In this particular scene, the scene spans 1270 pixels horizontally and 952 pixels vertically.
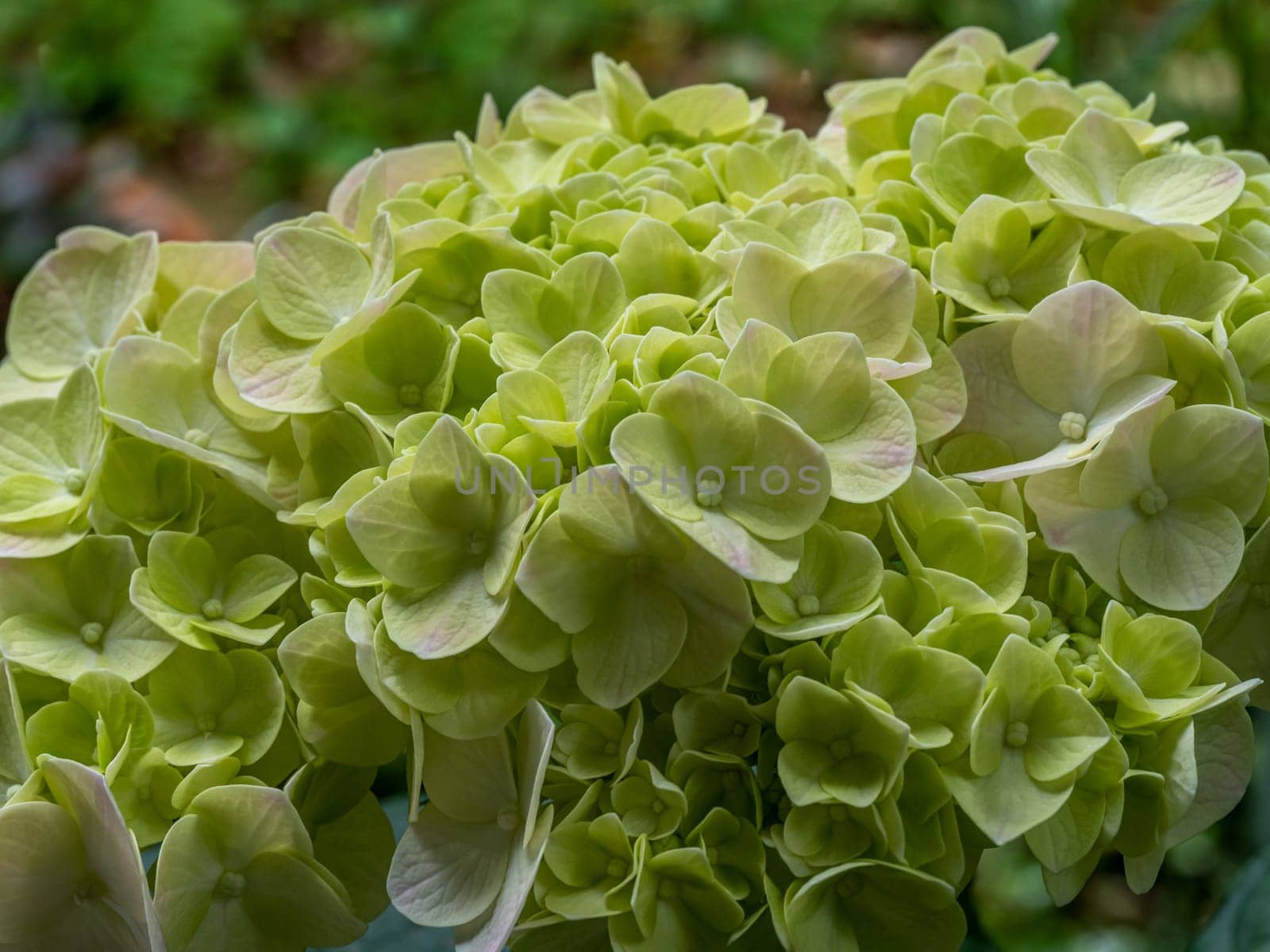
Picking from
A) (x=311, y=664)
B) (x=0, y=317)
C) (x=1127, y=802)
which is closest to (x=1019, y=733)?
(x=1127, y=802)

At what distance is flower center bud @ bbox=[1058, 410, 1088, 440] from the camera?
14.4 inches

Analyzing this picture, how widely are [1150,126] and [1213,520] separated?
0.17 meters

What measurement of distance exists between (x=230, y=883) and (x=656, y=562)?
0.49ft

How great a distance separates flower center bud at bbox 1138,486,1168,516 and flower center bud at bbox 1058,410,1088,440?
0.08ft

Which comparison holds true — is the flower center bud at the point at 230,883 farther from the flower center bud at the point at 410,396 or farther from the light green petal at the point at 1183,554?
the light green petal at the point at 1183,554

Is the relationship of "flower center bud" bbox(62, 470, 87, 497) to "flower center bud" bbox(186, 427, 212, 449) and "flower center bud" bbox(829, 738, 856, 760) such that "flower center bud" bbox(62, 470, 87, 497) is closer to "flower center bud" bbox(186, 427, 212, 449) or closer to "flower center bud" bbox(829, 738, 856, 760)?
"flower center bud" bbox(186, 427, 212, 449)

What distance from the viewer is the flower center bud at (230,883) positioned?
35cm

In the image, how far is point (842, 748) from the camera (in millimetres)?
324

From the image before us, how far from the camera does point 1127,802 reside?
13.7 inches

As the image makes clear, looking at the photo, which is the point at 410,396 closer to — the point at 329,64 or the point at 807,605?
the point at 807,605

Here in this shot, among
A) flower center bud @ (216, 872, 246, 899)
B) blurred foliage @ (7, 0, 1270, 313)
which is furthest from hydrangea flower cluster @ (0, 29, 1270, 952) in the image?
blurred foliage @ (7, 0, 1270, 313)

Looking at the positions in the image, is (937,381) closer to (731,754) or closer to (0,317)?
(731,754)

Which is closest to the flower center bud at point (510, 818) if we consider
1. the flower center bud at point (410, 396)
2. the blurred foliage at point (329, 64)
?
the flower center bud at point (410, 396)

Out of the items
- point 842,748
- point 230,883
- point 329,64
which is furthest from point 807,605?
point 329,64
